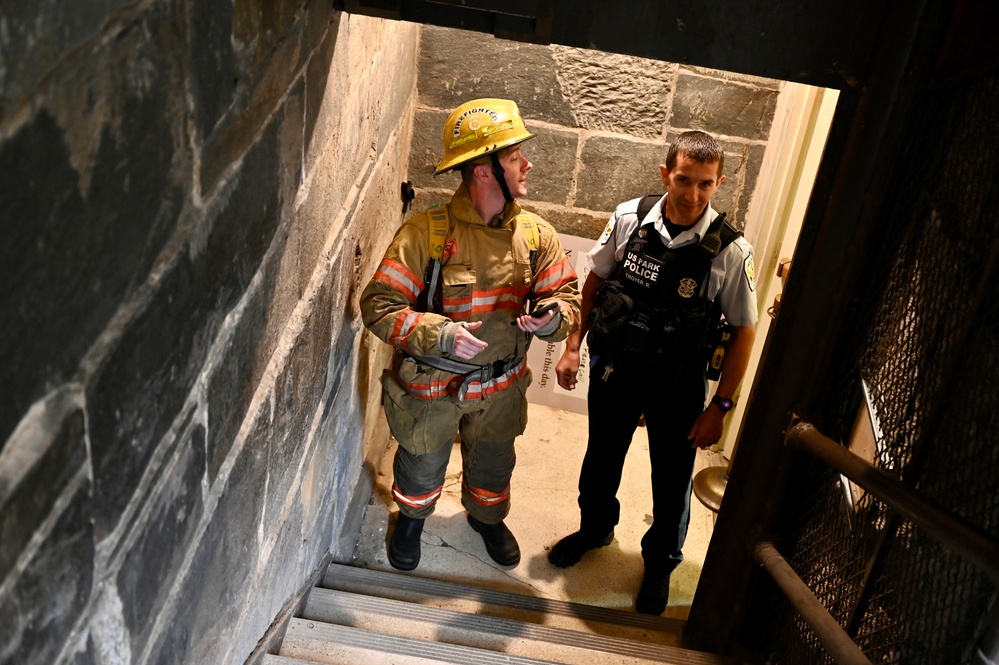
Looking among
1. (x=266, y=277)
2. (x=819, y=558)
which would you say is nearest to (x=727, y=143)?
(x=819, y=558)

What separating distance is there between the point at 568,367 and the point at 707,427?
2.00ft

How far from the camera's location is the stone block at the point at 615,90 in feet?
13.2

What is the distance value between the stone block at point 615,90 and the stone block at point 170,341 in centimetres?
255

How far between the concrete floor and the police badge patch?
54.5 inches

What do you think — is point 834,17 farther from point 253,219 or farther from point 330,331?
point 330,331

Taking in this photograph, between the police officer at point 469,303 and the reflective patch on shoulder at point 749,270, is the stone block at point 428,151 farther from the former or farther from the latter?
the reflective patch on shoulder at point 749,270

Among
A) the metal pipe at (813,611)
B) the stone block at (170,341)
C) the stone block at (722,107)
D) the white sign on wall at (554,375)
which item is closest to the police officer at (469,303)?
the metal pipe at (813,611)

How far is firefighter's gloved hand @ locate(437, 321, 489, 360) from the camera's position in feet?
9.01

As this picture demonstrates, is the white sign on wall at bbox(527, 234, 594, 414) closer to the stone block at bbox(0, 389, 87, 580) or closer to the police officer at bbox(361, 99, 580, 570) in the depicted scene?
the police officer at bbox(361, 99, 580, 570)

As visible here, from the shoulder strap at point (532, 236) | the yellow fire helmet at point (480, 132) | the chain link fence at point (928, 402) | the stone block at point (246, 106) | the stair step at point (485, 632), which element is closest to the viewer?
the stone block at point (246, 106)

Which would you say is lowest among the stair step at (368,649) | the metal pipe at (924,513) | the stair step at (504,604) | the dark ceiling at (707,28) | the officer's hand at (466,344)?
the stair step at (504,604)

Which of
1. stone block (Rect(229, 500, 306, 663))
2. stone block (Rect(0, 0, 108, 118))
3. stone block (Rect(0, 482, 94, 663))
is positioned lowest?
stone block (Rect(229, 500, 306, 663))

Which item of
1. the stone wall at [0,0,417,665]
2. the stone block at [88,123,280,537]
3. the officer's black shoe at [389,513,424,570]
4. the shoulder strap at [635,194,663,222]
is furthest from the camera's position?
the officer's black shoe at [389,513,424,570]

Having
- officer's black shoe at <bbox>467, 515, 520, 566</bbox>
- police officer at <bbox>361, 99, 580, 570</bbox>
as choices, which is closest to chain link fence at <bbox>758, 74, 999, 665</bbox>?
police officer at <bbox>361, 99, 580, 570</bbox>
